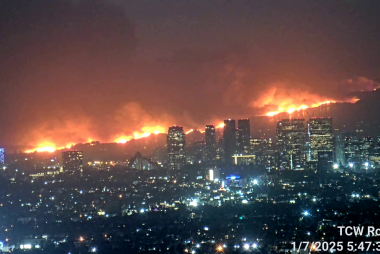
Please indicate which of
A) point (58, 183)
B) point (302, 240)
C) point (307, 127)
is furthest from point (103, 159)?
point (302, 240)

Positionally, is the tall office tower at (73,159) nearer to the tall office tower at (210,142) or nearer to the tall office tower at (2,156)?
the tall office tower at (2,156)

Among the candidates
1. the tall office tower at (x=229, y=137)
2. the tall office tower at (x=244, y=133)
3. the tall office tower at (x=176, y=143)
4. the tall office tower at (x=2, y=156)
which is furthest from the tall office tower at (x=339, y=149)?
the tall office tower at (x=2, y=156)

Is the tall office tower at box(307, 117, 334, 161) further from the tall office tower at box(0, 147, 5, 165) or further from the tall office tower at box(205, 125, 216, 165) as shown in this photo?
the tall office tower at box(0, 147, 5, 165)

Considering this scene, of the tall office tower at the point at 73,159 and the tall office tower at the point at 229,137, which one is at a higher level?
the tall office tower at the point at 229,137

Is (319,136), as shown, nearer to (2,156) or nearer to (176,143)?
(176,143)

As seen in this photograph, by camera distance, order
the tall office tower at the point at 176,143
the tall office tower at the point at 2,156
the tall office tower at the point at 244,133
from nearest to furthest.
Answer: the tall office tower at the point at 2,156, the tall office tower at the point at 176,143, the tall office tower at the point at 244,133

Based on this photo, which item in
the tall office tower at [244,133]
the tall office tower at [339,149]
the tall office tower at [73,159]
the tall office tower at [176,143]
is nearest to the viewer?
the tall office tower at [73,159]

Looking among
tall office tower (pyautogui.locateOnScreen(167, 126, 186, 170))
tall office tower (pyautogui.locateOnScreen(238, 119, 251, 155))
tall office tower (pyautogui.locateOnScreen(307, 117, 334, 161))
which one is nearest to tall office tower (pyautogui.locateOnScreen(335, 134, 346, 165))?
tall office tower (pyautogui.locateOnScreen(307, 117, 334, 161))
